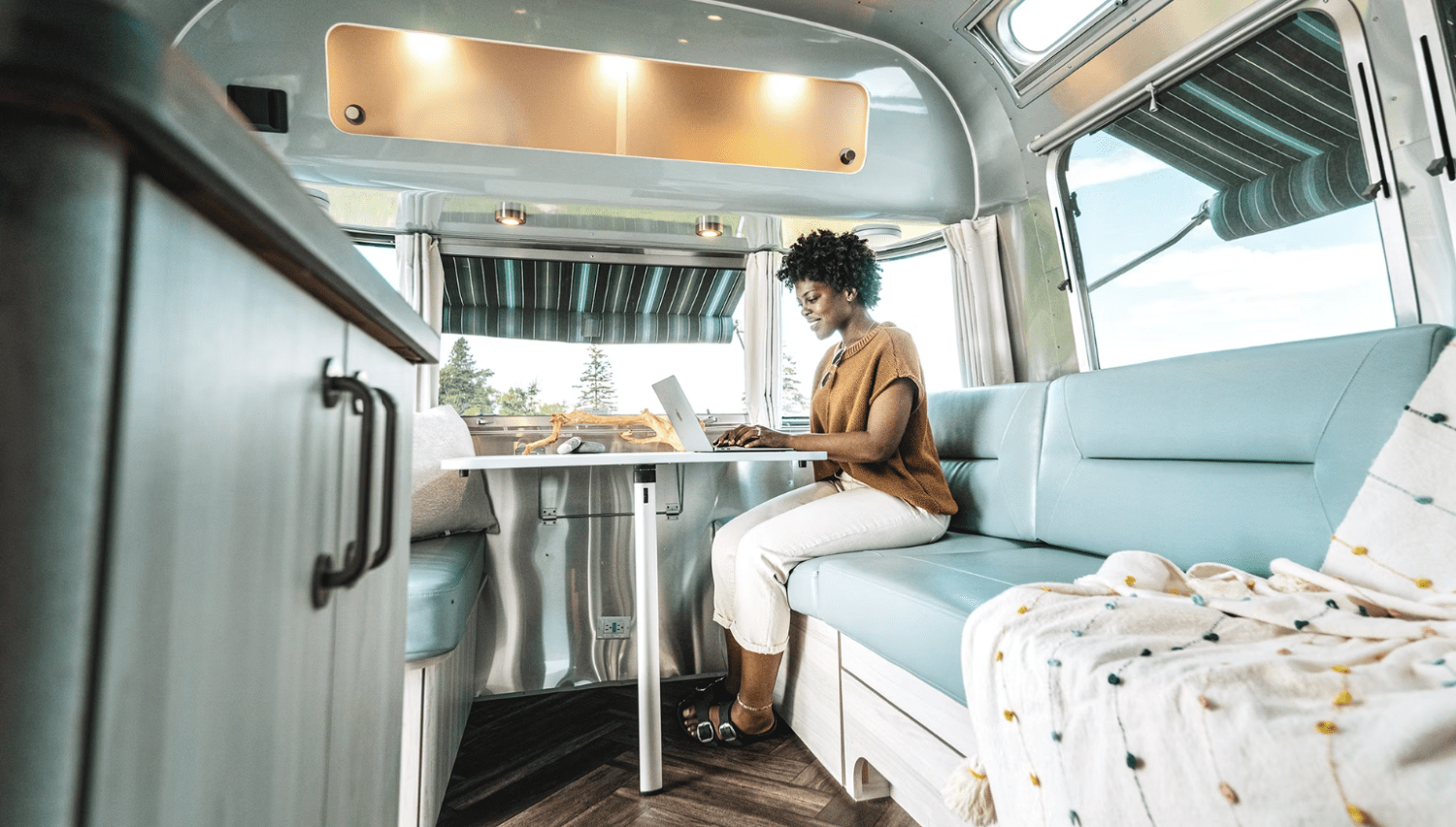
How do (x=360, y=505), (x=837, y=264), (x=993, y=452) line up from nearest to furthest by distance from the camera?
(x=360, y=505), (x=993, y=452), (x=837, y=264)

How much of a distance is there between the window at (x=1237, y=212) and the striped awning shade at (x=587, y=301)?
158 centimetres

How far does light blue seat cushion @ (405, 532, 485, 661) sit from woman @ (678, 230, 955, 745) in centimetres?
76

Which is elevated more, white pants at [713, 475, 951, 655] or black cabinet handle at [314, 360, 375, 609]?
black cabinet handle at [314, 360, 375, 609]

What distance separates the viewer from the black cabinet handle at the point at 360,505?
50 centimetres

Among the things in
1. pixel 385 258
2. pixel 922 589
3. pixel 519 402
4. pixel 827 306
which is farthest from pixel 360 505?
pixel 385 258

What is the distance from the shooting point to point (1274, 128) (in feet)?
5.91

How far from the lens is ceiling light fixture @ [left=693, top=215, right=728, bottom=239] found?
2.84m

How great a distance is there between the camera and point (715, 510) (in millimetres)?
2844

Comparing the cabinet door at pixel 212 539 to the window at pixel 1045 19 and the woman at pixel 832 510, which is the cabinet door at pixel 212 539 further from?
the window at pixel 1045 19

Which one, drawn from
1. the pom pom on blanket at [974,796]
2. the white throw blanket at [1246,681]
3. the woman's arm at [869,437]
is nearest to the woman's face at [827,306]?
the woman's arm at [869,437]

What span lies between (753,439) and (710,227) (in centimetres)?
122

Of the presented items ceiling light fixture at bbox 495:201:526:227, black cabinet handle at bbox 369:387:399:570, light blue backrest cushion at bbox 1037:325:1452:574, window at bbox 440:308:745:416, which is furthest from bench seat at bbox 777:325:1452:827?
ceiling light fixture at bbox 495:201:526:227

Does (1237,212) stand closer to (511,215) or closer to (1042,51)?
(1042,51)

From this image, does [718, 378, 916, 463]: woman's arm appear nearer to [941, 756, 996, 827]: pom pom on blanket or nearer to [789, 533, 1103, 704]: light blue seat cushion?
[789, 533, 1103, 704]: light blue seat cushion
